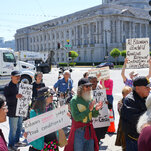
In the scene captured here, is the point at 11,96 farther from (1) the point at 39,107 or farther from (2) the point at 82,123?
(2) the point at 82,123

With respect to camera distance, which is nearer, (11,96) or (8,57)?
(11,96)

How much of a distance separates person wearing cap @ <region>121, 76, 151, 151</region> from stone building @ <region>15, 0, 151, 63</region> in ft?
183

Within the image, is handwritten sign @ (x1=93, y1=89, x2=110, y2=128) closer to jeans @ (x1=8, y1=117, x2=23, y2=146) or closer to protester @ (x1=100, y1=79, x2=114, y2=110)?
protester @ (x1=100, y1=79, x2=114, y2=110)

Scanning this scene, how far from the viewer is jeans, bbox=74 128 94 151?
10.5 feet

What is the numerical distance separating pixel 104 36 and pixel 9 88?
63.2 m

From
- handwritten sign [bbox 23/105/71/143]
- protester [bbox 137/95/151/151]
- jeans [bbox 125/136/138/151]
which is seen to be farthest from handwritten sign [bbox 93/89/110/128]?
protester [bbox 137/95/151/151]

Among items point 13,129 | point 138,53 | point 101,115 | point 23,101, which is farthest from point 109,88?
point 13,129

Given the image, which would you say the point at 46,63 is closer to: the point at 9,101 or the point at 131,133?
the point at 9,101

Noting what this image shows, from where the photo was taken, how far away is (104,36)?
2591 inches

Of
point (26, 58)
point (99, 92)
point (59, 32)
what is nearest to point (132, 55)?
point (99, 92)

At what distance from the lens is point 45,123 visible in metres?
3.18

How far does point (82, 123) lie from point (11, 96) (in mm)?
2229

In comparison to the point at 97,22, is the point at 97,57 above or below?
below

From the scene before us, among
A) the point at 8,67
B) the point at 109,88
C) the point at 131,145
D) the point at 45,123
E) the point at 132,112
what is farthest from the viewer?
the point at 8,67
